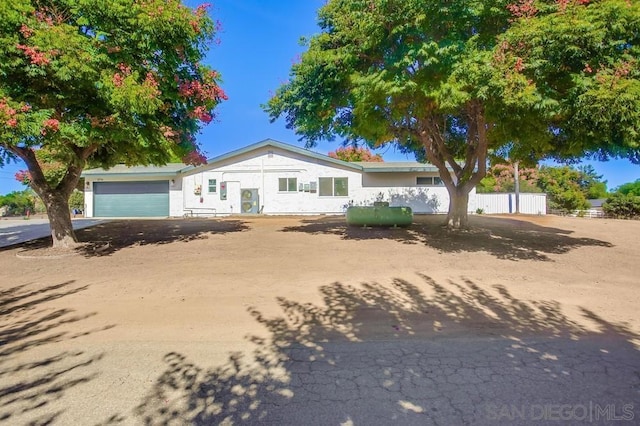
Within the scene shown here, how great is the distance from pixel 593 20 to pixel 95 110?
430 inches

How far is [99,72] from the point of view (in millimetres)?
7684

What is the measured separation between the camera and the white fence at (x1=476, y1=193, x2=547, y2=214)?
23.7 meters

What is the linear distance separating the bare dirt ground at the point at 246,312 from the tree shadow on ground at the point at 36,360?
2cm

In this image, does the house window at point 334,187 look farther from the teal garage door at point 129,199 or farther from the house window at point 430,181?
the teal garage door at point 129,199

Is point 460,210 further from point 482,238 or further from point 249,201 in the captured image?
point 249,201

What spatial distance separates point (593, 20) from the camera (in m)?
6.90

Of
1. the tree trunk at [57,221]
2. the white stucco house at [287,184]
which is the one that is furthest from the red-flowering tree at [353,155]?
the tree trunk at [57,221]

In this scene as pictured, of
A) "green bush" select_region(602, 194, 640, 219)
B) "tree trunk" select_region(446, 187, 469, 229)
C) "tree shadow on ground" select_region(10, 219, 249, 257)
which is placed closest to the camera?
"tree shadow on ground" select_region(10, 219, 249, 257)

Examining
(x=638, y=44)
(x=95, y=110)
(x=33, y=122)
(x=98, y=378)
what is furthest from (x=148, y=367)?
(x=638, y=44)

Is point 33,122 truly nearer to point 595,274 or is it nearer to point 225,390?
point 225,390

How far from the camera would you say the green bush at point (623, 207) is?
22.8 metres

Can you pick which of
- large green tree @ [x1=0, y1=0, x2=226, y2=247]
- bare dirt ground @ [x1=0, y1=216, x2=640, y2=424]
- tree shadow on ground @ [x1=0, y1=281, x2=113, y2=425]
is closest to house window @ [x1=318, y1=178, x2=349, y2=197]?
bare dirt ground @ [x1=0, y1=216, x2=640, y2=424]

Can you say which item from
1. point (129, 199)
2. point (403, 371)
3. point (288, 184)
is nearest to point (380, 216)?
point (288, 184)

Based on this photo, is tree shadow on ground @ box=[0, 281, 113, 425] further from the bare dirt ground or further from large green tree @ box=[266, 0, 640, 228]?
large green tree @ box=[266, 0, 640, 228]
